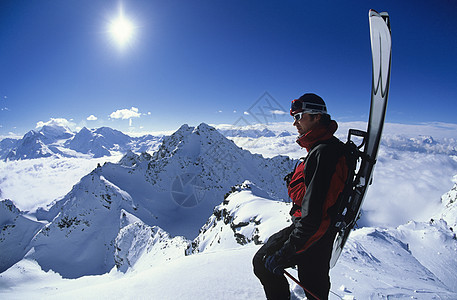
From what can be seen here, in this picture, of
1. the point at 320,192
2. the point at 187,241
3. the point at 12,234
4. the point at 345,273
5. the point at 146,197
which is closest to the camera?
the point at 320,192

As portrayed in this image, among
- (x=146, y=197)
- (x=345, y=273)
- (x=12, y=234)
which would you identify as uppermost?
(x=345, y=273)

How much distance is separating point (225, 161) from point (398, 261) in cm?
9422

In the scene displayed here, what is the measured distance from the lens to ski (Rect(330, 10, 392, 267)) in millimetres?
2744

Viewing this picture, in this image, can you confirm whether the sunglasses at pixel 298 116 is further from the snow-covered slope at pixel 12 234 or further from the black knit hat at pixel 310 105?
the snow-covered slope at pixel 12 234

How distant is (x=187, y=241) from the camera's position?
35281 mm

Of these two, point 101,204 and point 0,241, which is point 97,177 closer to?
point 101,204

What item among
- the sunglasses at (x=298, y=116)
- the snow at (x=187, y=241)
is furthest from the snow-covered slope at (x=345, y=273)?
the sunglasses at (x=298, y=116)

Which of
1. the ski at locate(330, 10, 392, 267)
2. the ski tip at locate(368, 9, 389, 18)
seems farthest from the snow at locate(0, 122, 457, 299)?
the ski tip at locate(368, 9, 389, 18)

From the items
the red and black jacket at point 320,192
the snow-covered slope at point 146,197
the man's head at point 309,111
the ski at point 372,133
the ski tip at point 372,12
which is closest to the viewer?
the red and black jacket at point 320,192

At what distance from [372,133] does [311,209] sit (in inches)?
64.4

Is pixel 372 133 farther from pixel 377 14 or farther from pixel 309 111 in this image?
pixel 377 14

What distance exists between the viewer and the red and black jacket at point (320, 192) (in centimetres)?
239

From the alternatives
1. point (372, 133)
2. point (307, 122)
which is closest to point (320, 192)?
point (307, 122)

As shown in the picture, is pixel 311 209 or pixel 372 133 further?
pixel 372 133
